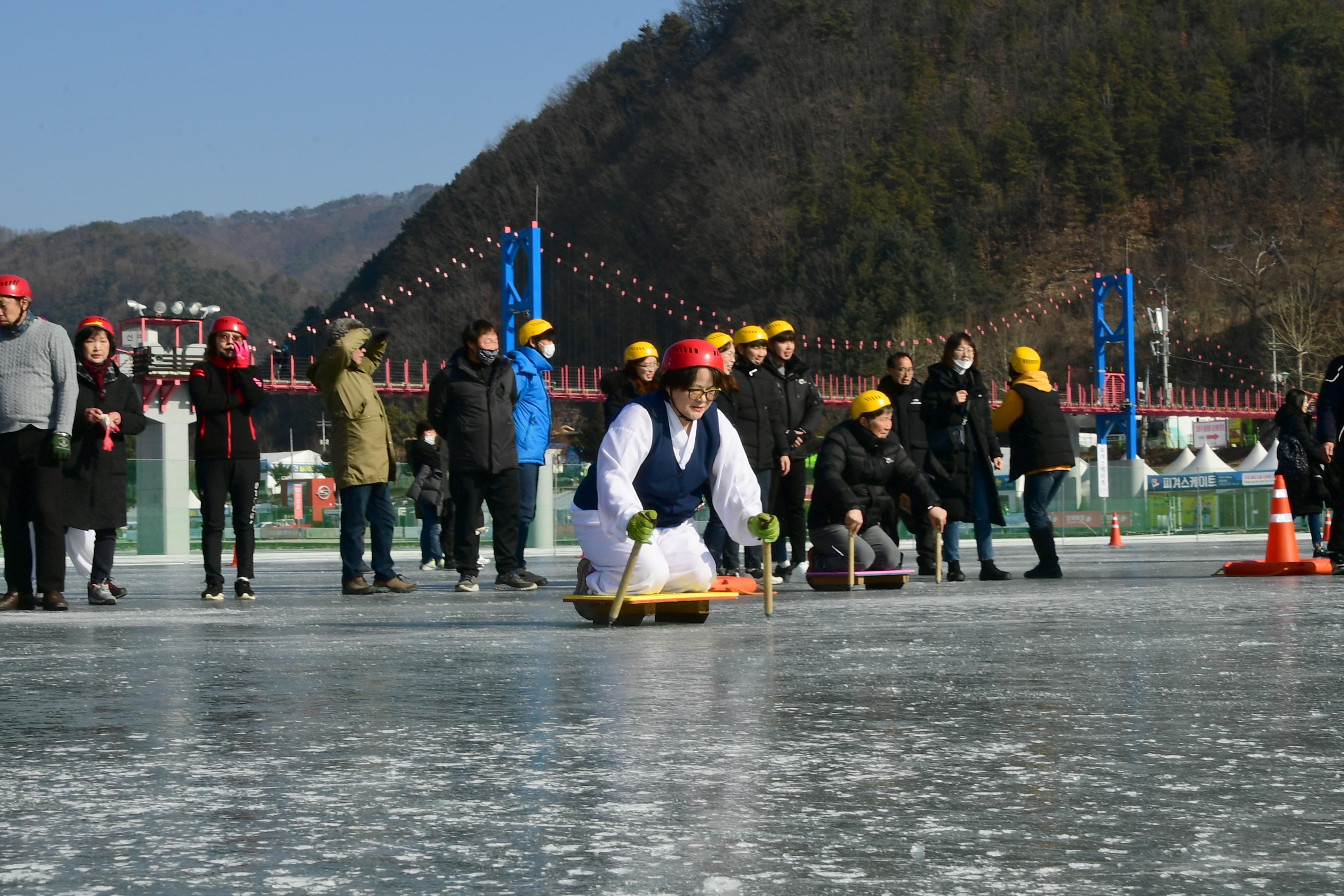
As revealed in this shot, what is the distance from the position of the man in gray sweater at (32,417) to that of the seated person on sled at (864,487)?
164 inches

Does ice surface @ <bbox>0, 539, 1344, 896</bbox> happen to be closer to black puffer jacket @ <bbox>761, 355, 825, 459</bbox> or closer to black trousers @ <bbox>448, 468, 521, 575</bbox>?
black trousers @ <bbox>448, 468, 521, 575</bbox>

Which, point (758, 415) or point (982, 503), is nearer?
point (758, 415)

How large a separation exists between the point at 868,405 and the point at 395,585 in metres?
3.02

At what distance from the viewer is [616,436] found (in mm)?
6973

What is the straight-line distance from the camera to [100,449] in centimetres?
940

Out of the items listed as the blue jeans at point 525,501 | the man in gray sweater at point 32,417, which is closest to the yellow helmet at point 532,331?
the blue jeans at point 525,501

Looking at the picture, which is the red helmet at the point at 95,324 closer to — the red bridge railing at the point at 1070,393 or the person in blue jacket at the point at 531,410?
the person in blue jacket at the point at 531,410

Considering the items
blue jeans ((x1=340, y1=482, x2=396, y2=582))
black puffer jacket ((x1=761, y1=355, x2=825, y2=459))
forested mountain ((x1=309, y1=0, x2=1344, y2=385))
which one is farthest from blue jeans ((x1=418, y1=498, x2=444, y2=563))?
forested mountain ((x1=309, y1=0, x2=1344, y2=385))

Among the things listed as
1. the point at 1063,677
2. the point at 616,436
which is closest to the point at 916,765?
the point at 1063,677

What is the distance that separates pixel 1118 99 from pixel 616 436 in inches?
4483

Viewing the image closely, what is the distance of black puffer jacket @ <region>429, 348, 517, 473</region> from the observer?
9.98 metres

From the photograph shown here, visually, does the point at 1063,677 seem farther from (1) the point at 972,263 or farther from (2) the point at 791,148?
(2) the point at 791,148

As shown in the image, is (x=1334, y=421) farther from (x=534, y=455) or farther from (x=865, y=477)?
(x=534, y=455)

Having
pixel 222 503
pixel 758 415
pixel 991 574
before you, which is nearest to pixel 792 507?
pixel 758 415
